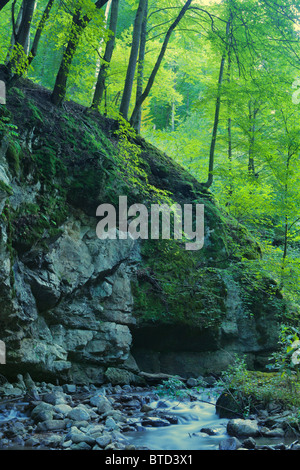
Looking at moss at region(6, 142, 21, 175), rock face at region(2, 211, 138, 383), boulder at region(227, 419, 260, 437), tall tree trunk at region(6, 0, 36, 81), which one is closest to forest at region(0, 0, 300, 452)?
tall tree trunk at region(6, 0, 36, 81)

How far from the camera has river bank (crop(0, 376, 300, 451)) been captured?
14.3ft

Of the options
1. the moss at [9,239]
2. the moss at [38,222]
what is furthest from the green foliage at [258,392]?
the moss at [38,222]

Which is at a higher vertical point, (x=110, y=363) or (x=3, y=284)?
(x=3, y=284)

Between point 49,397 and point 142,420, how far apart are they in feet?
5.30

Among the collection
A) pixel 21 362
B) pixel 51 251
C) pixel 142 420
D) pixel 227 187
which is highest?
pixel 227 187

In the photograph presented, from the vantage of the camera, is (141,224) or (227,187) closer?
(141,224)

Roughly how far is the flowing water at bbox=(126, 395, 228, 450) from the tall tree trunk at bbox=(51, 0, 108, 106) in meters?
7.51

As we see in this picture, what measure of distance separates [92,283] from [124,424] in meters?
3.61

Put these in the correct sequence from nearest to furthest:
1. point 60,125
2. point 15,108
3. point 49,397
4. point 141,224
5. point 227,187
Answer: point 49,397 → point 15,108 → point 60,125 → point 141,224 → point 227,187

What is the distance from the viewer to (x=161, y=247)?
33.4 ft

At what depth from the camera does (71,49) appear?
8.28 m

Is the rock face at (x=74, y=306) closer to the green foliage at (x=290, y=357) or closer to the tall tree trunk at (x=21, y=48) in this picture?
the tall tree trunk at (x=21, y=48)
